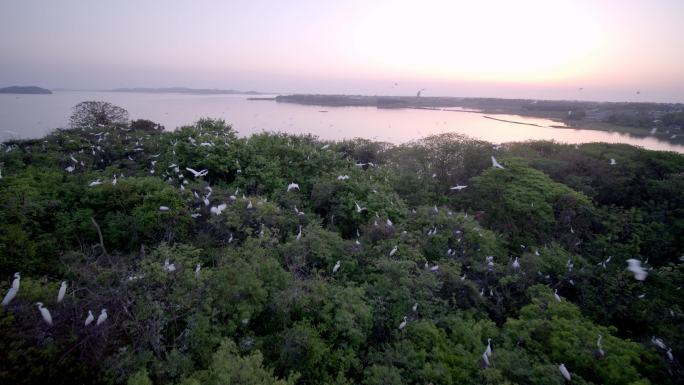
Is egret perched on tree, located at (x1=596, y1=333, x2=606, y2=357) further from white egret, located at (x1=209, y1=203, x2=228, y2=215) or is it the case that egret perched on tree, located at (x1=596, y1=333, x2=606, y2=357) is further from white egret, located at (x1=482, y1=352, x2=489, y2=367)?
white egret, located at (x1=209, y1=203, x2=228, y2=215)

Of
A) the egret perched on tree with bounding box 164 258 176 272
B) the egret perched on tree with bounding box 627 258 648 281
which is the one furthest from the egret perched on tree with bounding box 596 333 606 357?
the egret perched on tree with bounding box 164 258 176 272

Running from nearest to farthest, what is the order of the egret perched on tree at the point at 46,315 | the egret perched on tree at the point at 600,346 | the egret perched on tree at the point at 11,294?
the egret perched on tree at the point at 46,315 → the egret perched on tree at the point at 11,294 → the egret perched on tree at the point at 600,346

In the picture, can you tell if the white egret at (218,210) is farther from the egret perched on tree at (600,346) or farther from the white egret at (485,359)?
the egret perched on tree at (600,346)

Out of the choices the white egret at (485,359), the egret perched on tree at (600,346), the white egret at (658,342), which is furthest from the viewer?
the white egret at (658,342)

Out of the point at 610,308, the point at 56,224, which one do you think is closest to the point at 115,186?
the point at 56,224

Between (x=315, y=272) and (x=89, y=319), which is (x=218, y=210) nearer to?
(x=315, y=272)

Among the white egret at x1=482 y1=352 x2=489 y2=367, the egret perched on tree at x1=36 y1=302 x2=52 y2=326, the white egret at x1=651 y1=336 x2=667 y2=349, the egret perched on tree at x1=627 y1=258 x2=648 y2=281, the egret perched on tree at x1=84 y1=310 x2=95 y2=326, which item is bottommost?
the white egret at x1=482 y1=352 x2=489 y2=367

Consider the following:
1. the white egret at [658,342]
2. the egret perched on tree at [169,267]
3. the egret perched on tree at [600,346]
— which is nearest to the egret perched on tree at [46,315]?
the egret perched on tree at [169,267]

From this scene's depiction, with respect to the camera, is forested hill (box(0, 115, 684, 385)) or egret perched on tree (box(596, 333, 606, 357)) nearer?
forested hill (box(0, 115, 684, 385))

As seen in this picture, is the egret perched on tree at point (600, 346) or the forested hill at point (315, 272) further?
the egret perched on tree at point (600, 346)

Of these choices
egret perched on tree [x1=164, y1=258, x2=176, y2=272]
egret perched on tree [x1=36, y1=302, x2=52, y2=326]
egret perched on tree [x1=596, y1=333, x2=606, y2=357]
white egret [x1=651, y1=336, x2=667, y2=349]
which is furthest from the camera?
white egret [x1=651, y1=336, x2=667, y2=349]
